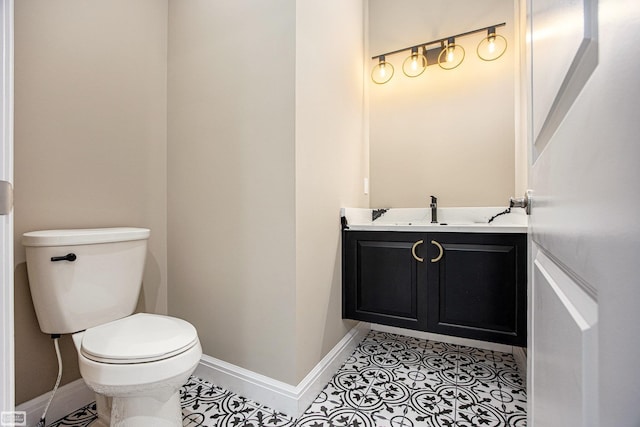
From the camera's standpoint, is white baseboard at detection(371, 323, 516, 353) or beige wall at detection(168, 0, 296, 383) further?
white baseboard at detection(371, 323, 516, 353)

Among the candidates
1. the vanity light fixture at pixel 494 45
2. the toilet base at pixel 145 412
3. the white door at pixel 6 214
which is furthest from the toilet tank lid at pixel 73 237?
the vanity light fixture at pixel 494 45

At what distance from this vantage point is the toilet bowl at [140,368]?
0.95 metres

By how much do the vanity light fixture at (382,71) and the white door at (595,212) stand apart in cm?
194

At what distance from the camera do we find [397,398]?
1445mm

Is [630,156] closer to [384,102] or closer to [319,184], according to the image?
[319,184]

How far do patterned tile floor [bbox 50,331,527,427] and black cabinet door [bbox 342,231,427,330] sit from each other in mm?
295

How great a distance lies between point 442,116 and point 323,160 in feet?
3.54

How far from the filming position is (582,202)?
0.29 metres

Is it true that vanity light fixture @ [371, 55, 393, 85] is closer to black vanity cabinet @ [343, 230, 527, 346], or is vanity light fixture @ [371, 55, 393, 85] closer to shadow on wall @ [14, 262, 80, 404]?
black vanity cabinet @ [343, 230, 527, 346]

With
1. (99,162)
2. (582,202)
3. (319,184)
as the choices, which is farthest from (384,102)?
(582,202)

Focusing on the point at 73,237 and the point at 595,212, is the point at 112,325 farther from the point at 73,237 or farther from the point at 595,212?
the point at 595,212

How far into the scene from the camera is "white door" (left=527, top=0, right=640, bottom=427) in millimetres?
182

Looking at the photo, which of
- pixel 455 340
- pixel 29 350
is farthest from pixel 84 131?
pixel 455 340

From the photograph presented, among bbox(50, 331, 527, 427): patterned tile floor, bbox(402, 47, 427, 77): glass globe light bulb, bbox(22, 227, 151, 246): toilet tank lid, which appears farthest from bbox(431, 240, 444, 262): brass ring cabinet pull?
bbox(22, 227, 151, 246): toilet tank lid
